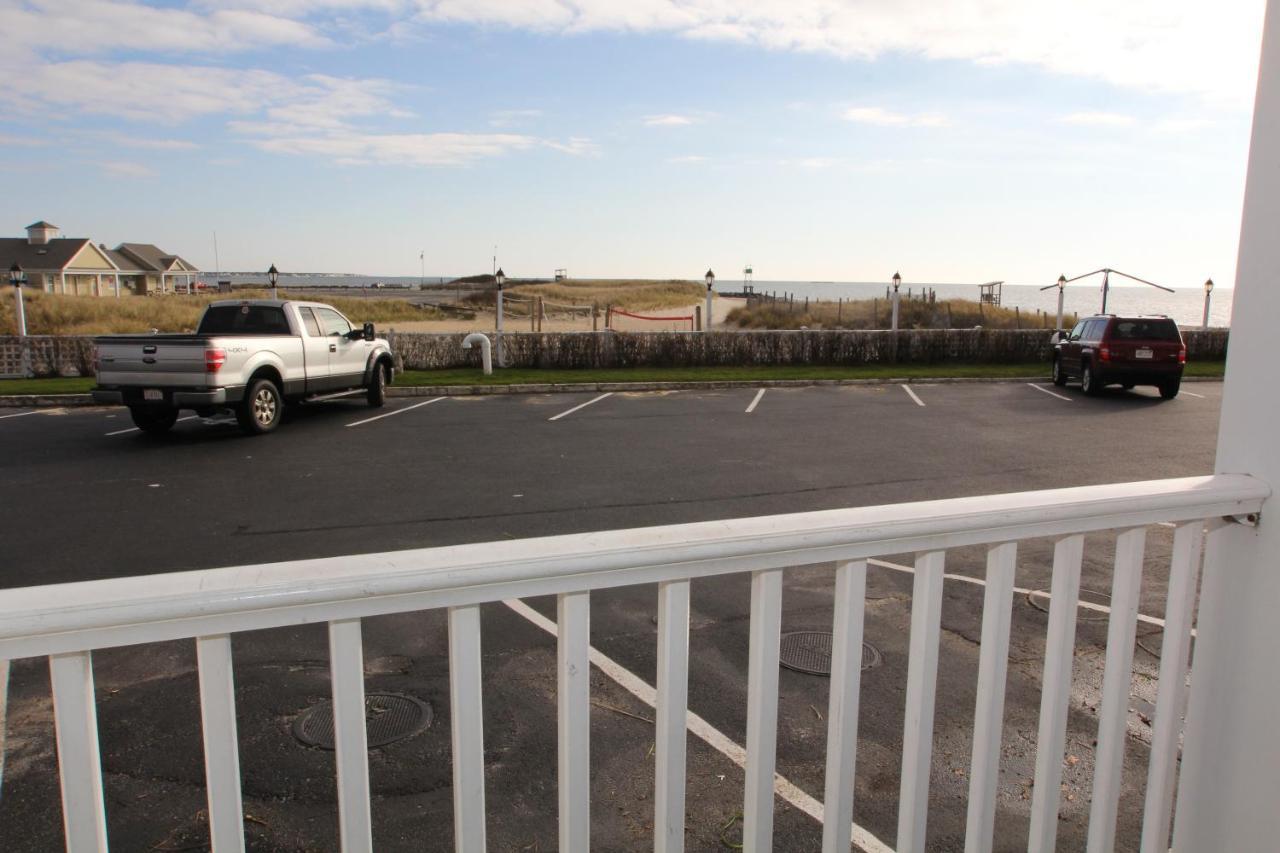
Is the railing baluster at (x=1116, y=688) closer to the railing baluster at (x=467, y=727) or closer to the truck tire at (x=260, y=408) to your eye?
the railing baluster at (x=467, y=727)

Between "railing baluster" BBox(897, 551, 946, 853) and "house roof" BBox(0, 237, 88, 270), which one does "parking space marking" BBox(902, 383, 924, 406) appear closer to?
"railing baluster" BBox(897, 551, 946, 853)

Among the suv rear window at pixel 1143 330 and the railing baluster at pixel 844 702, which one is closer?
the railing baluster at pixel 844 702

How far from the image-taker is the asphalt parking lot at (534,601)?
364 cm

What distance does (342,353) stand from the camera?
52.0ft

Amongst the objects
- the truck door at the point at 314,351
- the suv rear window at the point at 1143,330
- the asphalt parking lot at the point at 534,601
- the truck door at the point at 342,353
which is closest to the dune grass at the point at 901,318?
the suv rear window at the point at 1143,330

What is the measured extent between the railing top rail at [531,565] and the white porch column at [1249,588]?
4.4 inches

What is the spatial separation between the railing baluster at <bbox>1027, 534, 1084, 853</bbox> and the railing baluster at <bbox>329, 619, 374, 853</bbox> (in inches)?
55.1

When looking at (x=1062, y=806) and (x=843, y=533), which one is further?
(x=1062, y=806)

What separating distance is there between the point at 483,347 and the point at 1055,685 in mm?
20196

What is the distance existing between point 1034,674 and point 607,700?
233 centimetres

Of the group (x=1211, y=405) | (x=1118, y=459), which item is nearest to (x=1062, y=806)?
(x=1118, y=459)

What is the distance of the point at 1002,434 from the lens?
1348cm

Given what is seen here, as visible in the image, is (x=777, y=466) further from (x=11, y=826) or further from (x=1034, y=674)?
(x=11, y=826)

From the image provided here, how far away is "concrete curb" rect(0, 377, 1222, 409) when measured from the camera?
1680 centimetres
